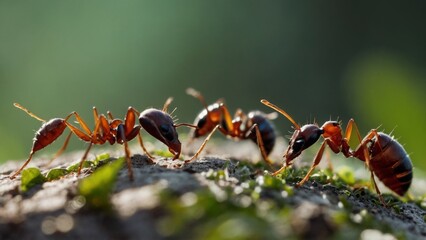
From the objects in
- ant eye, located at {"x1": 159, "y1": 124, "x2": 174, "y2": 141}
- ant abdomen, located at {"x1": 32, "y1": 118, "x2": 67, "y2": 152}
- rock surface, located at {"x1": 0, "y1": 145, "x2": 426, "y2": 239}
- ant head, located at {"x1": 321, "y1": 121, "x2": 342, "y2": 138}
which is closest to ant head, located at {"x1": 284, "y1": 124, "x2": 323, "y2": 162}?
ant head, located at {"x1": 321, "y1": 121, "x2": 342, "y2": 138}

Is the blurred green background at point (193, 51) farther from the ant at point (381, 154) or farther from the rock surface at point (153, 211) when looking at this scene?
the rock surface at point (153, 211)

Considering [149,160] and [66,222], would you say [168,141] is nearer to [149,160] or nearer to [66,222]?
[149,160]

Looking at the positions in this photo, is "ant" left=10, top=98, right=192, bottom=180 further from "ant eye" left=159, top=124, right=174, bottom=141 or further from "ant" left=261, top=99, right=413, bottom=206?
"ant" left=261, top=99, right=413, bottom=206

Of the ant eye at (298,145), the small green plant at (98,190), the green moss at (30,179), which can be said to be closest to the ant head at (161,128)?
the ant eye at (298,145)

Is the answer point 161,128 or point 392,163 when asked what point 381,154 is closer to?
point 392,163

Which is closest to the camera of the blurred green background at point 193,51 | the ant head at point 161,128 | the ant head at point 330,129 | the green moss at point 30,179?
the green moss at point 30,179

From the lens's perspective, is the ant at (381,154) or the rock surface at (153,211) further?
the ant at (381,154)
